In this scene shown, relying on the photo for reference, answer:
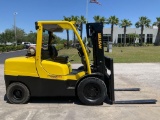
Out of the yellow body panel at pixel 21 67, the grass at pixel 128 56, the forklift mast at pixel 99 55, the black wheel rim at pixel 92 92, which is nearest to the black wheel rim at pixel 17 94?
the yellow body panel at pixel 21 67

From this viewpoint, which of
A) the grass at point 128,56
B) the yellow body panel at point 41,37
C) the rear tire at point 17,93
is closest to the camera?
the yellow body panel at point 41,37

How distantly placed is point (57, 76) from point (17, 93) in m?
1.15

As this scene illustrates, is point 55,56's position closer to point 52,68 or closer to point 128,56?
point 52,68

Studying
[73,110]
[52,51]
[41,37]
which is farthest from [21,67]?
[73,110]

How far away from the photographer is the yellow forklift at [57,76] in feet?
24.0

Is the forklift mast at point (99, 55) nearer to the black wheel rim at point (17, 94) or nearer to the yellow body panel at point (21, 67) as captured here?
the yellow body panel at point (21, 67)

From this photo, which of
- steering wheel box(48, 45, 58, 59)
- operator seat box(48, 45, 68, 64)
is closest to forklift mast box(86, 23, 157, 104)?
operator seat box(48, 45, 68, 64)

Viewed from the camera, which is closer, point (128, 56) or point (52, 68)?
point (52, 68)

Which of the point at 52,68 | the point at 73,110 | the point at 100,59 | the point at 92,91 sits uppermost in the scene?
the point at 100,59

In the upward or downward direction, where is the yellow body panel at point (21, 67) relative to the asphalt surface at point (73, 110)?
upward

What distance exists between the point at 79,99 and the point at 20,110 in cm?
150

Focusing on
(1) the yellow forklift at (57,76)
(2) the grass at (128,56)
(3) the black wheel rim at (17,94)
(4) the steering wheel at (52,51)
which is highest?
(4) the steering wheel at (52,51)

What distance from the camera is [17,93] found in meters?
7.59

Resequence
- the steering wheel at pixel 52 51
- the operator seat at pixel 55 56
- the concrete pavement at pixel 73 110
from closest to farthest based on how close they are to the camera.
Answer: the concrete pavement at pixel 73 110 → the operator seat at pixel 55 56 → the steering wheel at pixel 52 51
